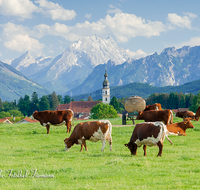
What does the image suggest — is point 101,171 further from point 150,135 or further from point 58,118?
point 58,118

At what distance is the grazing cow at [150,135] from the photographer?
15609mm

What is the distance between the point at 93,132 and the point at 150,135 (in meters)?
4.18

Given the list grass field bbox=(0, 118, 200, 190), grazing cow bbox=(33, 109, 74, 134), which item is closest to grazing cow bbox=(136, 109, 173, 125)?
grazing cow bbox=(33, 109, 74, 134)

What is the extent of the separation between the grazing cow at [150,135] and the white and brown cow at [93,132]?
201cm

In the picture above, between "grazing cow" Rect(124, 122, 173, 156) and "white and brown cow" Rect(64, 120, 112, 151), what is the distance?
2013 millimetres

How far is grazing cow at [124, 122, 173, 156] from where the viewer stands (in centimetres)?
1561

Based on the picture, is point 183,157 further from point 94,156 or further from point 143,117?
point 143,117

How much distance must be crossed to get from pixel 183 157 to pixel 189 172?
3.35m

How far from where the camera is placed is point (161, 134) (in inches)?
613

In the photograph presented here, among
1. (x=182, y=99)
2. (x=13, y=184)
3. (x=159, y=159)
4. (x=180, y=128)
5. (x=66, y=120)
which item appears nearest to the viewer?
(x=13, y=184)

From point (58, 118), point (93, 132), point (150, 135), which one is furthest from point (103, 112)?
point (150, 135)

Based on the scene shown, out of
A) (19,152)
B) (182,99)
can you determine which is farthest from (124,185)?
(182,99)

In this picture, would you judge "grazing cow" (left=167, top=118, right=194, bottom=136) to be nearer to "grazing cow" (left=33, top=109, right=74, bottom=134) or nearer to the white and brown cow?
the white and brown cow

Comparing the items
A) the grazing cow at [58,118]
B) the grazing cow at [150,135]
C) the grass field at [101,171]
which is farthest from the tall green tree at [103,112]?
the grass field at [101,171]
